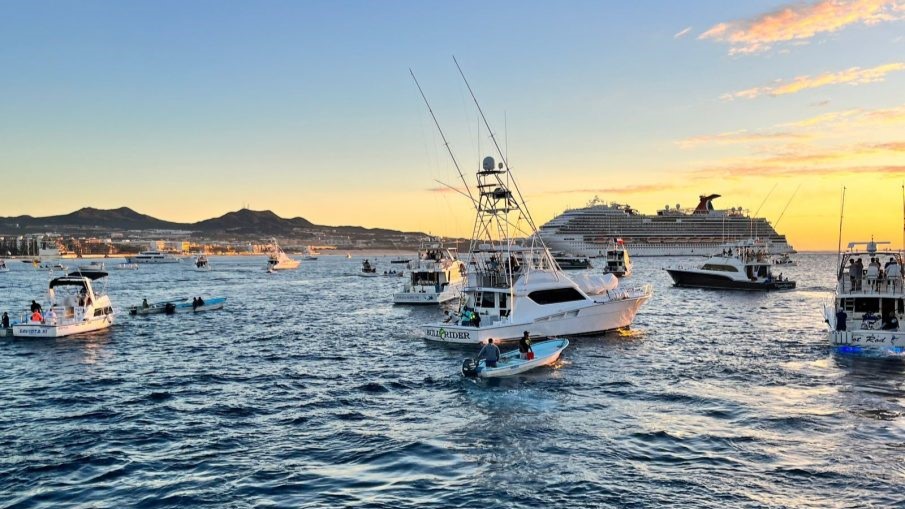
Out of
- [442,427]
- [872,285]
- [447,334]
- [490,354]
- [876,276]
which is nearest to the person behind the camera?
[442,427]

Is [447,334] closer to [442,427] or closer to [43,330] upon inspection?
[442,427]

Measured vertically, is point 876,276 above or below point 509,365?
above

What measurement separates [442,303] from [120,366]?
105ft

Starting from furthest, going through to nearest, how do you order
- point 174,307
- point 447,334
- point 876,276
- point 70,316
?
point 174,307
point 70,316
point 447,334
point 876,276

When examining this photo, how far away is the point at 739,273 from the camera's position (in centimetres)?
7475

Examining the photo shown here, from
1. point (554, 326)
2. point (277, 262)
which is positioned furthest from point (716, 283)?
point (277, 262)

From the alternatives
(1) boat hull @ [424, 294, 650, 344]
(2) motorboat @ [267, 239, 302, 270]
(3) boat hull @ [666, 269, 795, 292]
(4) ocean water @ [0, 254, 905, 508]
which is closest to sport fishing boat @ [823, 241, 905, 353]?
(4) ocean water @ [0, 254, 905, 508]

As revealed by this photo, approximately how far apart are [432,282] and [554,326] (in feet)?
92.6

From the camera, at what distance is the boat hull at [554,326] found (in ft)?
104

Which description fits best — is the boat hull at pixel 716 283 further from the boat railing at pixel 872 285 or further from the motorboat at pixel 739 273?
the boat railing at pixel 872 285

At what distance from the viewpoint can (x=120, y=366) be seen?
28797 mm

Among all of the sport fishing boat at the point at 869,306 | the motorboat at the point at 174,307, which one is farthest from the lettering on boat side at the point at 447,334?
the motorboat at the point at 174,307

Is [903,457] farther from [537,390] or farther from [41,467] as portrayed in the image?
[41,467]

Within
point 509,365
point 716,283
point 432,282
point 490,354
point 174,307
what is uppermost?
point 432,282
